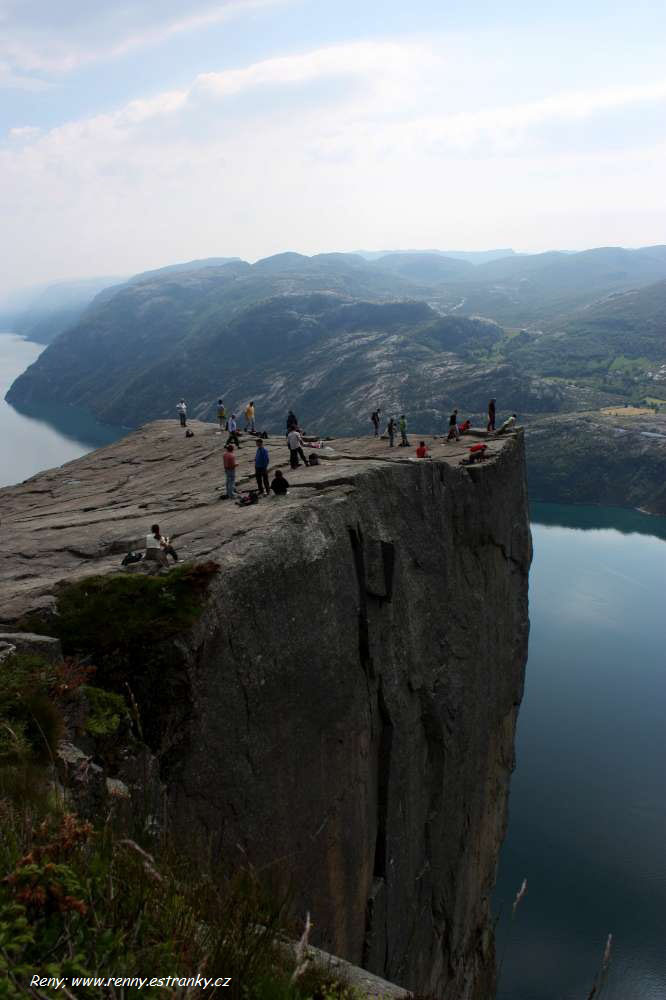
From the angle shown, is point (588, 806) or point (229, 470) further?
point (588, 806)

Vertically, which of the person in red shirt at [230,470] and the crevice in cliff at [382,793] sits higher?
the person in red shirt at [230,470]

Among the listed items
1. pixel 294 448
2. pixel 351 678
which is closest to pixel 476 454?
pixel 294 448

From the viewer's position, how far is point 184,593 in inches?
540

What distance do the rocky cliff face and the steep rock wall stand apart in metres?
0.06

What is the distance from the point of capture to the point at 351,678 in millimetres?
16984

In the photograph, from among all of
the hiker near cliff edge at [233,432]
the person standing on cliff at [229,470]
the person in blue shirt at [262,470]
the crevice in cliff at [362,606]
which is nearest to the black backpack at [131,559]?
the person in blue shirt at [262,470]

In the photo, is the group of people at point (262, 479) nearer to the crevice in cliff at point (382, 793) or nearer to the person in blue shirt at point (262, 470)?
the person in blue shirt at point (262, 470)

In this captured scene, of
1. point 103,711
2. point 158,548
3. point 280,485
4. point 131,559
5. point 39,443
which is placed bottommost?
point 39,443

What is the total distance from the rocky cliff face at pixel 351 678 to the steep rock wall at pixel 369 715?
60mm

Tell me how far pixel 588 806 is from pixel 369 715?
122ft

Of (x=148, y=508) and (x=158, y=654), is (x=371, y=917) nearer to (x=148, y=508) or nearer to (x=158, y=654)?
(x=158, y=654)

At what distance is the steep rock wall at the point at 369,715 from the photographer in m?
13.8

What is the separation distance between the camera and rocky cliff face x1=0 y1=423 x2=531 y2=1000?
45.6ft

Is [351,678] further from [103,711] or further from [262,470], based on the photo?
[103,711]
